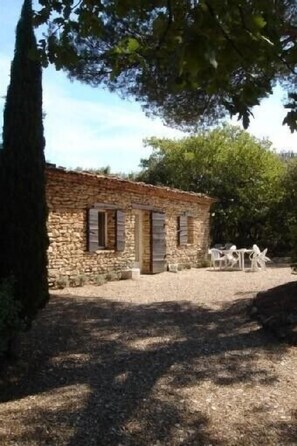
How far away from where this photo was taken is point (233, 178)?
2342 cm

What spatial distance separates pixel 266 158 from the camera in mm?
23922

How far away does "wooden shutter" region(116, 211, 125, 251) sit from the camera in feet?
45.2

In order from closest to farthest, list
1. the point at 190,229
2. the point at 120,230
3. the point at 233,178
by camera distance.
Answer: the point at 120,230
the point at 190,229
the point at 233,178

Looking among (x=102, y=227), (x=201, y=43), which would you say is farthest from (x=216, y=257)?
(x=201, y=43)

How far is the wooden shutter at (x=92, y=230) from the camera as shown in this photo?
41.3 feet

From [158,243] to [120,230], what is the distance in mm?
2281

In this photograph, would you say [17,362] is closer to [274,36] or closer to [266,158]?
[274,36]

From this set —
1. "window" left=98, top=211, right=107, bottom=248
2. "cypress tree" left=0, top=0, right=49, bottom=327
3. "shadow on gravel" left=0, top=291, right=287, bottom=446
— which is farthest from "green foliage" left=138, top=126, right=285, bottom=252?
"cypress tree" left=0, top=0, right=49, bottom=327

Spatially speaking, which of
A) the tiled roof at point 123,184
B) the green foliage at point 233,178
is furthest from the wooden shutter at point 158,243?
the green foliage at point 233,178

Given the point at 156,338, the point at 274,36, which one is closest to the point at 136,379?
the point at 156,338

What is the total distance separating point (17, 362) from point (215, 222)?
17912mm

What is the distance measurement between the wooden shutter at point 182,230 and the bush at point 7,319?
11.8m

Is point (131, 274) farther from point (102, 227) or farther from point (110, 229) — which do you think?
point (102, 227)

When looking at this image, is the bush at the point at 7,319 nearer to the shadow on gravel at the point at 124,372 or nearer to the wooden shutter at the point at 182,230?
the shadow on gravel at the point at 124,372
